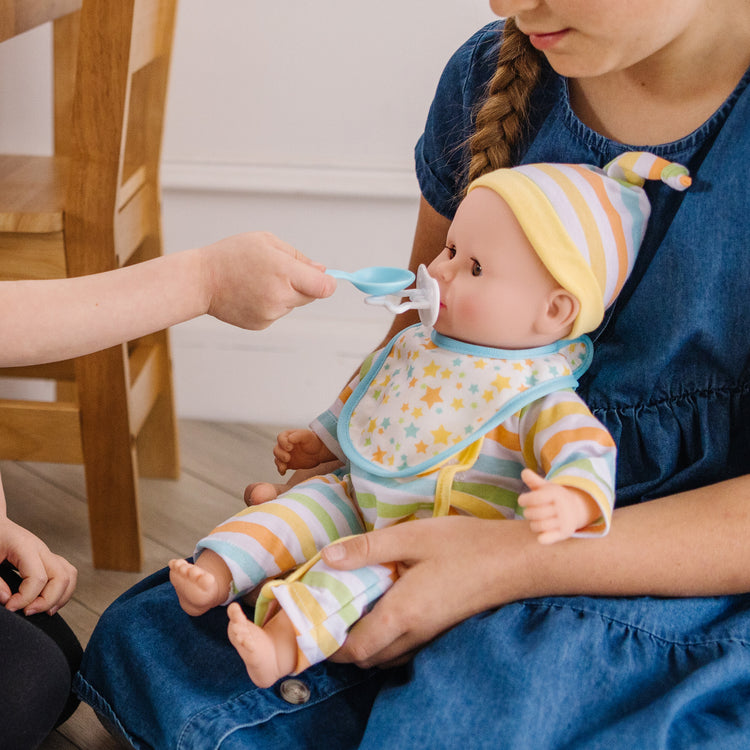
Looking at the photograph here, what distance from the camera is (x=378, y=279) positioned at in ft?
2.91

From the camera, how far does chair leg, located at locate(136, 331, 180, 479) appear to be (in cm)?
167

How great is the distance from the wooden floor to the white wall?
0.15 meters

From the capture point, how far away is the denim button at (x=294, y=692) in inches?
31.0

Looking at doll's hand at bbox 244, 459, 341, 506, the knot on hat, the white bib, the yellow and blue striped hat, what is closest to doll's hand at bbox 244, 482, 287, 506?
doll's hand at bbox 244, 459, 341, 506

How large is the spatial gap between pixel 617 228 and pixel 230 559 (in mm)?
448

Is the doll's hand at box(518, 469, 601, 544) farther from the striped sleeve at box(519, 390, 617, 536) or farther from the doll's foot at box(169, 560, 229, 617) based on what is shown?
the doll's foot at box(169, 560, 229, 617)

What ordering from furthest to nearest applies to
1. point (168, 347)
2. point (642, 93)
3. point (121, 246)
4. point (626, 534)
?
1. point (168, 347)
2. point (121, 246)
3. point (642, 93)
4. point (626, 534)

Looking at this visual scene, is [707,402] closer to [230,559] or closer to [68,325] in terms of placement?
[230,559]

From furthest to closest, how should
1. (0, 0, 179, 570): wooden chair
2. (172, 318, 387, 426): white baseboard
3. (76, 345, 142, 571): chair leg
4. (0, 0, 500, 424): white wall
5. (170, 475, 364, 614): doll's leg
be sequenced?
(172, 318, 387, 426): white baseboard < (0, 0, 500, 424): white wall < (76, 345, 142, 571): chair leg < (0, 0, 179, 570): wooden chair < (170, 475, 364, 614): doll's leg

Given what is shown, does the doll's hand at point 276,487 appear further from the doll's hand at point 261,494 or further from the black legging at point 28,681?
the black legging at point 28,681

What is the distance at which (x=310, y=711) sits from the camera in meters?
0.79

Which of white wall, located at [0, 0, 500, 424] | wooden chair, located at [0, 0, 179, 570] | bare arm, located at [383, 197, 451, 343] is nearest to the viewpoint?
bare arm, located at [383, 197, 451, 343]

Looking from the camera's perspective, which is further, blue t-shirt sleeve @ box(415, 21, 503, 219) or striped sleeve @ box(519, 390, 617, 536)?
blue t-shirt sleeve @ box(415, 21, 503, 219)

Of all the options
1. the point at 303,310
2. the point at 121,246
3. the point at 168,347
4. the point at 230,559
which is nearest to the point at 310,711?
the point at 230,559
